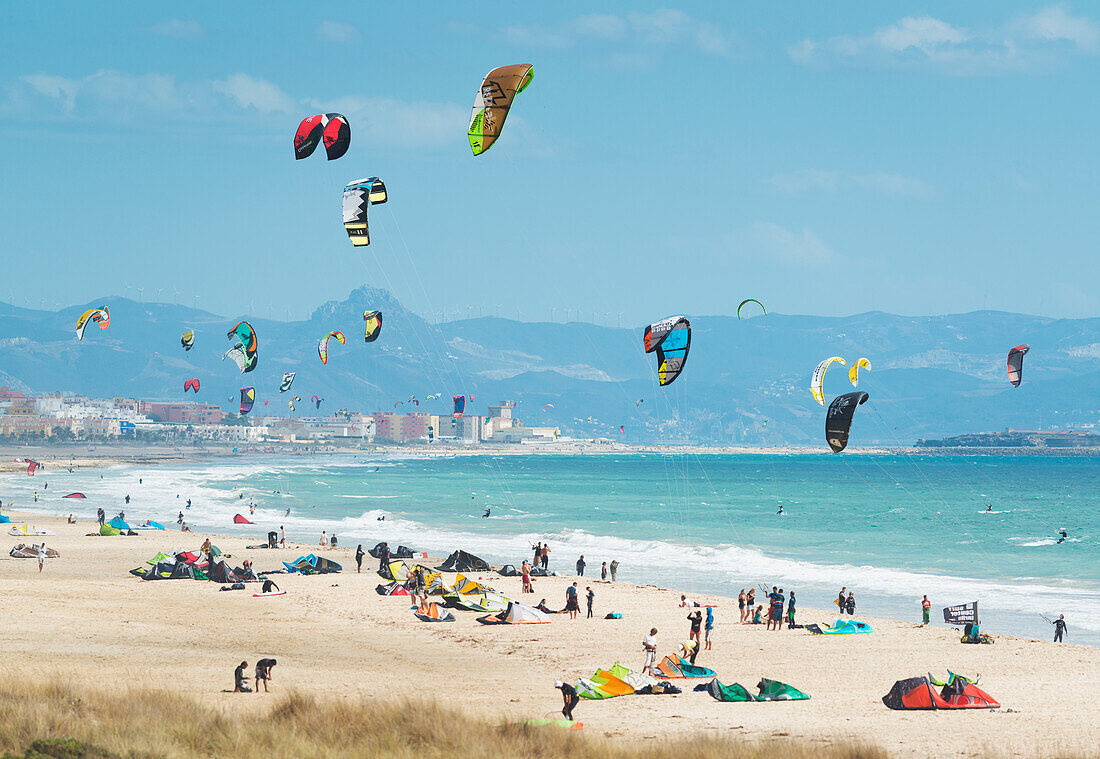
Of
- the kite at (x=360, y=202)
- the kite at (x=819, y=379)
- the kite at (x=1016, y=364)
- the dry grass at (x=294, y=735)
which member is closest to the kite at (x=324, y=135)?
the kite at (x=360, y=202)

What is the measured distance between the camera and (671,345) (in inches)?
848

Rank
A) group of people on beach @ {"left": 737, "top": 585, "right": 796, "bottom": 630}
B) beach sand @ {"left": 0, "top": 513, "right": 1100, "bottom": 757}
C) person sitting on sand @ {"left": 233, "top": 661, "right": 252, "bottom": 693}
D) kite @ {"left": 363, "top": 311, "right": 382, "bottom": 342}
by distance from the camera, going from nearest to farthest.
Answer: beach sand @ {"left": 0, "top": 513, "right": 1100, "bottom": 757}, person sitting on sand @ {"left": 233, "top": 661, "right": 252, "bottom": 693}, group of people on beach @ {"left": 737, "top": 585, "right": 796, "bottom": 630}, kite @ {"left": 363, "top": 311, "right": 382, "bottom": 342}

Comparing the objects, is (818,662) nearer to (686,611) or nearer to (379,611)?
(686,611)

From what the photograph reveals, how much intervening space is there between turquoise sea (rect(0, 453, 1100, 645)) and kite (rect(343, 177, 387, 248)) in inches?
486

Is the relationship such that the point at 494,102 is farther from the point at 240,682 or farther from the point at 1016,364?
the point at 1016,364

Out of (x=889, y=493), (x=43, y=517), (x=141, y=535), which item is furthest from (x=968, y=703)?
(x=889, y=493)

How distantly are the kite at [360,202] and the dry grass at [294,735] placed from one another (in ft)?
46.0

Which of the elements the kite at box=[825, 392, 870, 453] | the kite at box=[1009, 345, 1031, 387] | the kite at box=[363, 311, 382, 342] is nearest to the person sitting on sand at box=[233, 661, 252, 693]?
the kite at box=[825, 392, 870, 453]

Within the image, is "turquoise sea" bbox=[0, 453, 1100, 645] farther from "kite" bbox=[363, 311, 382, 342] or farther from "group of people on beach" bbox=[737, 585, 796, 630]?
"kite" bbox=[363, 311, 382, 342]

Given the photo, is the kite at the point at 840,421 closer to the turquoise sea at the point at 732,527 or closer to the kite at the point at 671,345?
the kite at the point at 671,345

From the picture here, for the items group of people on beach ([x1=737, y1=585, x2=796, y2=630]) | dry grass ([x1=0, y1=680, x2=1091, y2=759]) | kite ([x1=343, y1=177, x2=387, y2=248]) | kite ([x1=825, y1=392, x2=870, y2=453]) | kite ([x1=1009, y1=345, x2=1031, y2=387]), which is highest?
kite ([x1=343, y1=177, x2=387, y2=248])

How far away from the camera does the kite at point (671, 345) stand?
2116 centimetres

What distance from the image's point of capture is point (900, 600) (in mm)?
25469

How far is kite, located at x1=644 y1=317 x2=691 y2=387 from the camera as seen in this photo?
21.2 m
